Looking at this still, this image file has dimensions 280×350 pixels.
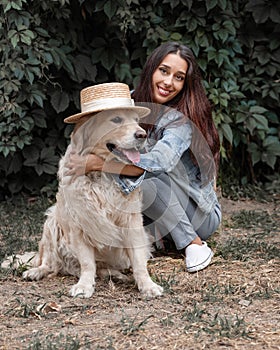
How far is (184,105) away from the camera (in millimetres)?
3551

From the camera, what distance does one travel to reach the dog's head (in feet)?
9.70

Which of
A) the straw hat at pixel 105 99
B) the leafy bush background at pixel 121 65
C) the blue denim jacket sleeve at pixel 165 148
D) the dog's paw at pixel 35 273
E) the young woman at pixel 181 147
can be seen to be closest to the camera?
the straw hat at pixel 105 99

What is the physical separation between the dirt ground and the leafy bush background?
1966mm

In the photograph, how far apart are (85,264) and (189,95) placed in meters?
1.18

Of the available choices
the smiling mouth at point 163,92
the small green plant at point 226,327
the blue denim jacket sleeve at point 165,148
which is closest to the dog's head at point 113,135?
the blue denim jacket sleeve at point 165,148

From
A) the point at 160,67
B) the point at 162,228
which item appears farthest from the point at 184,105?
the point at 162,228

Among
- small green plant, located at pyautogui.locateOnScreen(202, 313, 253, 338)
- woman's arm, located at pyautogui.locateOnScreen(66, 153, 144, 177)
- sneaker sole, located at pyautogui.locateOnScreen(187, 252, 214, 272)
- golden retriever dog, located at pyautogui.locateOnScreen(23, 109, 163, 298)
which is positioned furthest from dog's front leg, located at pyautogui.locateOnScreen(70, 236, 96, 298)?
small green plant, located at pyautogui.locateOnScreen(202, 313, 253, 338)

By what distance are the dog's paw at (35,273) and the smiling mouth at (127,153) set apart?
0.81 metres

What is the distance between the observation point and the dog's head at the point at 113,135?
2.96 m

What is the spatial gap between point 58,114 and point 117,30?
90 centimetres

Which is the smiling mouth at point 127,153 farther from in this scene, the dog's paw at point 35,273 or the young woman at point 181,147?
the dog's paw at point 35,273

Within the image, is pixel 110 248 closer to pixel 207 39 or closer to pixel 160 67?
pixel 160 67

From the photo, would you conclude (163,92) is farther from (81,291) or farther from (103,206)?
(81,291)

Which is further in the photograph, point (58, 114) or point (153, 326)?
point (58, 114)
